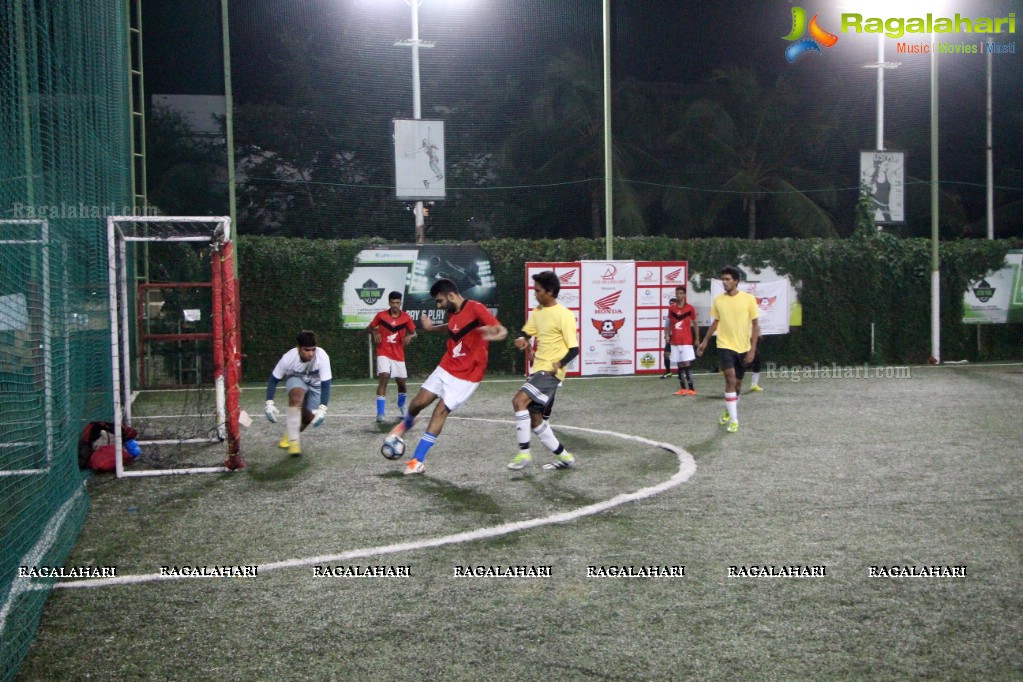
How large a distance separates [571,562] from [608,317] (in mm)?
14608

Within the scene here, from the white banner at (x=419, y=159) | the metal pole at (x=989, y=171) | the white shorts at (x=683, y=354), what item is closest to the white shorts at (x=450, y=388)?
the white shorts at (x=683, y=354)

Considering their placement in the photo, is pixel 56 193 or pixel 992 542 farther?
pixel 56 193

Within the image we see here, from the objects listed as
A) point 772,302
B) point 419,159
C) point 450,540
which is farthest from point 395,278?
point 450,540

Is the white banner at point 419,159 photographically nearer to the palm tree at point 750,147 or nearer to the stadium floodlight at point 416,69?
the stadium floodlight at point 416,69

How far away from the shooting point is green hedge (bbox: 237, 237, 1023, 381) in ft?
67.5

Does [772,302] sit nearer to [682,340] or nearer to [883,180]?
[883,180]

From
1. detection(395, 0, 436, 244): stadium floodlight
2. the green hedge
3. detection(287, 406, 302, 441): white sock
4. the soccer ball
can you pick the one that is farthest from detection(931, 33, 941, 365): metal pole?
the soccer ball

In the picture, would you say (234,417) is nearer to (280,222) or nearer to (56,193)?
(56,193)

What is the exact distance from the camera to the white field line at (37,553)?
4812 millimetres

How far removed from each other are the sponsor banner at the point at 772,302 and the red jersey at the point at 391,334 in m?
11.0

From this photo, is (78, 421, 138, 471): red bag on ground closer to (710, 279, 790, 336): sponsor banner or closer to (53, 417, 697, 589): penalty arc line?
(53, 417, 697, 589): penalty arc line

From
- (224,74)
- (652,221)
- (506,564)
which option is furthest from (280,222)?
(506,564)

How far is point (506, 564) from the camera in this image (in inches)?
232

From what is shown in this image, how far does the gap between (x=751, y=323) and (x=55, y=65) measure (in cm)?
858
